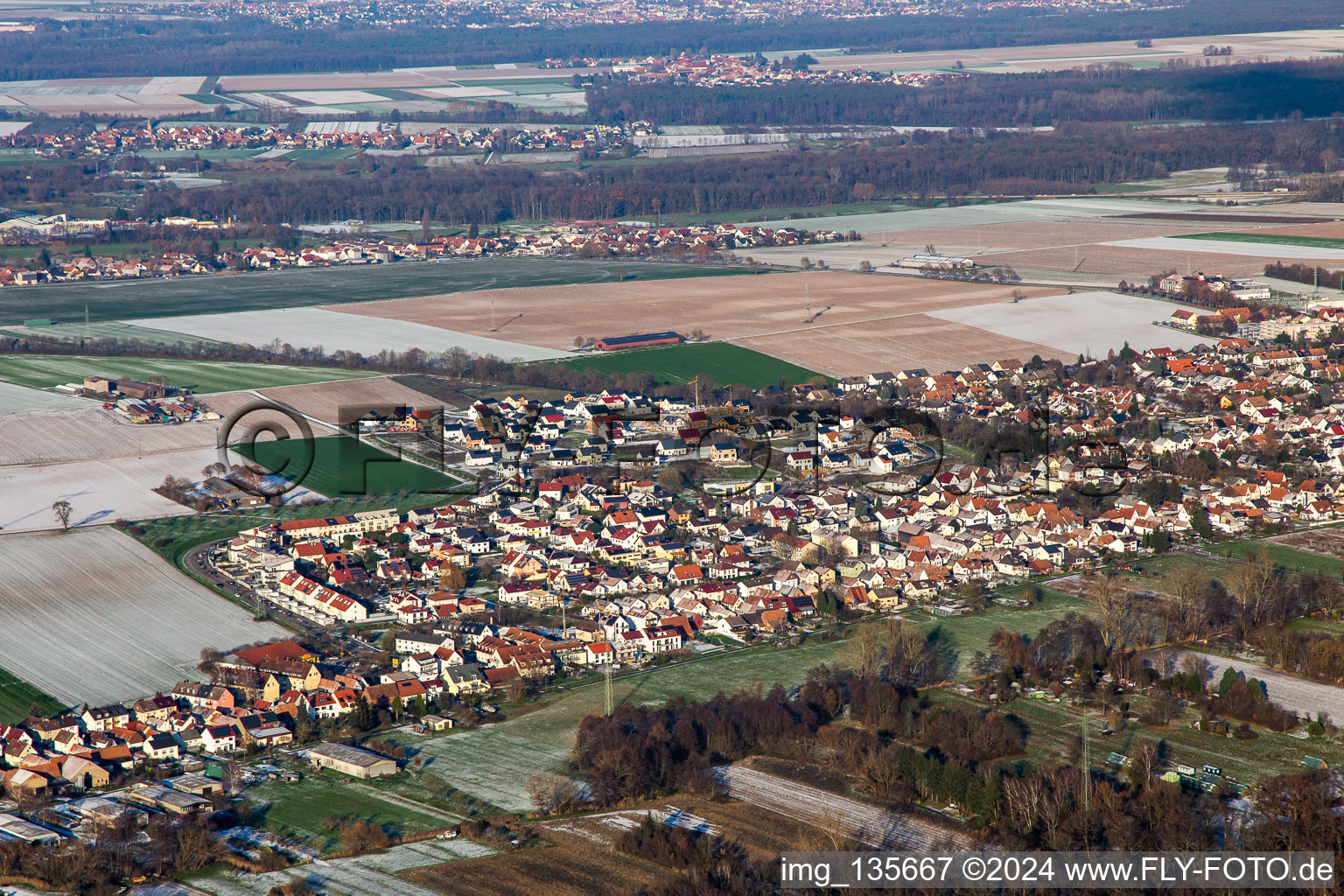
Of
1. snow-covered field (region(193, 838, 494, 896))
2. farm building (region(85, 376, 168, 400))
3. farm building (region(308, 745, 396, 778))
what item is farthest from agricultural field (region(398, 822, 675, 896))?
farm building (region(85, 376, 168, 400))

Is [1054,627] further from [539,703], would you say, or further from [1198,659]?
[539,703]

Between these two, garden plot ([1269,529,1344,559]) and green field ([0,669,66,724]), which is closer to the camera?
green field ([0,669,66,724])

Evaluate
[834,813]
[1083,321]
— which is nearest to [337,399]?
[1083,321]

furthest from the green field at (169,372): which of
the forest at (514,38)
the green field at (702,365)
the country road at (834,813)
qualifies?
the forest at (514,38)

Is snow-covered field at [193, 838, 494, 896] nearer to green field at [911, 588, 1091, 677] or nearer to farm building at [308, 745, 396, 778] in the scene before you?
farm building at [308, 745, 396, 778]

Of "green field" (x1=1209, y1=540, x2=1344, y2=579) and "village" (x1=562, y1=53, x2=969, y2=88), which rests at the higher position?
"village" (x1=562, y1=53, x2=969, y2=88)

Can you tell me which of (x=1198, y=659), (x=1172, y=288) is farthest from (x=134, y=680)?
(x=1172, y=288)

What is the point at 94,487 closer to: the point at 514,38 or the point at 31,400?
the point at 31,400
